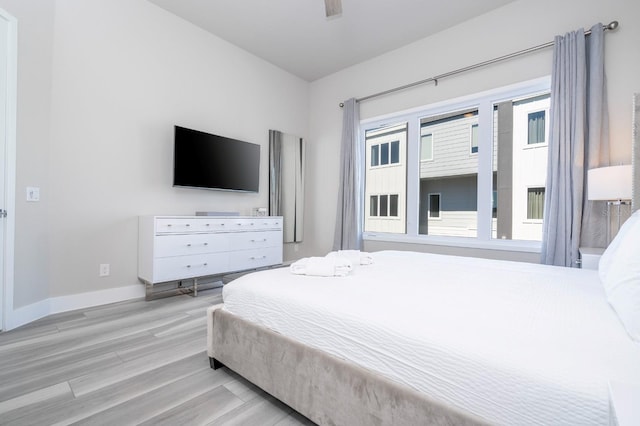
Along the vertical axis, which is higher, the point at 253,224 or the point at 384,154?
the point at 384,154

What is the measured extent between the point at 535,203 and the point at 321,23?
2.97 m

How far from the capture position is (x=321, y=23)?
3.24 meters

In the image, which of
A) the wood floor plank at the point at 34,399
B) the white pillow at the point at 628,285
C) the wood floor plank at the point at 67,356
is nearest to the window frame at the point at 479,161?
the white pillow at the point at 628,285

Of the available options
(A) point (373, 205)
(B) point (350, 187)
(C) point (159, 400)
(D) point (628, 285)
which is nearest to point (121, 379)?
(C) point (159, 400)

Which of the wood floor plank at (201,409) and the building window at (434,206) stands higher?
the building window at (434,206)

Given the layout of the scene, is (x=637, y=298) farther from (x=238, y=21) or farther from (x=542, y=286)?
(x=238, y=21)

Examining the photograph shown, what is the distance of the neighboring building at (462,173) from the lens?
300 centimetres

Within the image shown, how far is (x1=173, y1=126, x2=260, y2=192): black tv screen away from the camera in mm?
3076

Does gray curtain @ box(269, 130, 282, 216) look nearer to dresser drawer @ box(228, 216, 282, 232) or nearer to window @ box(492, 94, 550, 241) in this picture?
dresser drawer @ box(228, 216, 282, 232)

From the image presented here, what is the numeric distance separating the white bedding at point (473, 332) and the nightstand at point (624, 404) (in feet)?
0.22

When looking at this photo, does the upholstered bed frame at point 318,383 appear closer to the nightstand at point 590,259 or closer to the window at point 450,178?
the nightstand at point 590,259

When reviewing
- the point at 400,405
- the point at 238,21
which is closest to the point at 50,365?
the point at 400,405

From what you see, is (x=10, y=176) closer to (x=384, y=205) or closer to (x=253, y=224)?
(x=253, y=224)

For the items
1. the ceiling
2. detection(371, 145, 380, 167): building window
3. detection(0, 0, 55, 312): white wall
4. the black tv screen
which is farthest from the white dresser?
the ceiling
